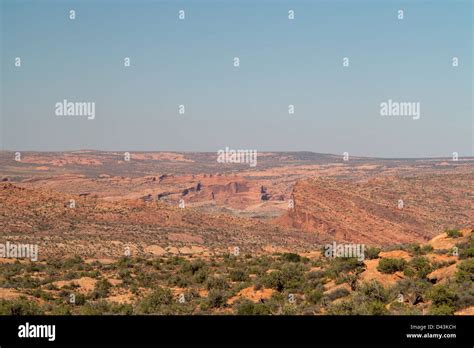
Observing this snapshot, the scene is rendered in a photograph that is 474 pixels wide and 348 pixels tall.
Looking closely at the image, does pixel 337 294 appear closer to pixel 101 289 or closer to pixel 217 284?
pixel 217 284

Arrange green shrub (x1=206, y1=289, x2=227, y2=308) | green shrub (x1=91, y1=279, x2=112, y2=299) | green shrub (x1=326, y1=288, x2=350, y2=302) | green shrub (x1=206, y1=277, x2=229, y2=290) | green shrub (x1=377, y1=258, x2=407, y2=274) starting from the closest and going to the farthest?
green shrub (x1=326, y1=288, x2=350, y2=302)
green shrub (x1=206, y1=289, x2=227, y2=308)
green shrub (x1=377, y1=258, x2=407, y2=274)
green shrub (x1=91, y1=279, x2=112, y2=299)
green shrub (x1=206, y1=277, x2=229, y2=290)

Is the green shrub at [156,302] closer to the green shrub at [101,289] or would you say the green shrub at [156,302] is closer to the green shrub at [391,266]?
the green shrub at [101,289]

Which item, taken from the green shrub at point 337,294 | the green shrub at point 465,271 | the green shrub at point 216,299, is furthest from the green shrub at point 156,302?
A: the green shrub at point 465,271

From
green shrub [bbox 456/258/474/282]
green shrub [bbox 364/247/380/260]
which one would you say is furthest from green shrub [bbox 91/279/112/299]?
green shrub [bbox 456/258/474/282]

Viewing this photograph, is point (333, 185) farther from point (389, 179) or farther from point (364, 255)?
point (364, 255)

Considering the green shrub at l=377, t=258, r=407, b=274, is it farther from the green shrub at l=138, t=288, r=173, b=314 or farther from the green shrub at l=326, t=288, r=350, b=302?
the green shrub at l=138, t=288, r=173, b=314

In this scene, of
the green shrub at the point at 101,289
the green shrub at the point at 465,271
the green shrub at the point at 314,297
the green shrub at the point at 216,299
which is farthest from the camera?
the green shrub at the point at 101,289

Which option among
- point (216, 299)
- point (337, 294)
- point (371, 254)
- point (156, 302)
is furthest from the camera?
point (371, 254)

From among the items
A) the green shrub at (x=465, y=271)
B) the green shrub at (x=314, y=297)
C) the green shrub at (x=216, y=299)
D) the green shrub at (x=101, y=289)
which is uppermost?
the green shrub at (x=465, y=271)

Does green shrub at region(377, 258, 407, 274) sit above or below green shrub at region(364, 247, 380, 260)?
above

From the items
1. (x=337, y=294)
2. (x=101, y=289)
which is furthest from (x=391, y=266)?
(x=101, y=289)
